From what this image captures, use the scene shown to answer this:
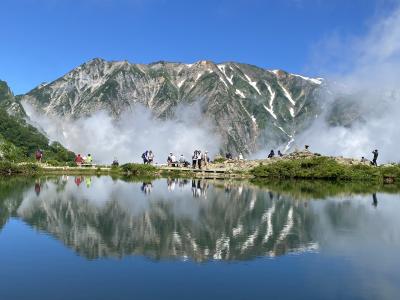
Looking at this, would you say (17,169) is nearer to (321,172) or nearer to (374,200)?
(321,172)

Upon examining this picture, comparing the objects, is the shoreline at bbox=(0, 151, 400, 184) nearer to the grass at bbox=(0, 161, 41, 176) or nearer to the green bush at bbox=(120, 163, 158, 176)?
the green bush at bbox=(120, 163, 158, 176)

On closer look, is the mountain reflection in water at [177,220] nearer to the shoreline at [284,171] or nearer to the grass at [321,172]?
the shoreline at [284,171]

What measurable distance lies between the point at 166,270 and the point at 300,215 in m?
18.4

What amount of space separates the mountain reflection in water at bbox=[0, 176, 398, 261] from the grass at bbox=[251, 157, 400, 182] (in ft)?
100.0

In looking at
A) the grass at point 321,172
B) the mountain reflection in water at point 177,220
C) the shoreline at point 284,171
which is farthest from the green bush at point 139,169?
the mountain reflection in water at point 177,220

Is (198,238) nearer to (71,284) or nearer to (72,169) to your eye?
(71,284)

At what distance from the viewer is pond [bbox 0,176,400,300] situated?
18.6 meters

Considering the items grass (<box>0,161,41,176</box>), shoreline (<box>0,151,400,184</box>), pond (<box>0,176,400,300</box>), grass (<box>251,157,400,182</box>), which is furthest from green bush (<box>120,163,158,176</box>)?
pond (<box>0,176,400,300</box>)

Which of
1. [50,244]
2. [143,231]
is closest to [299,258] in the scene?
[143,231]

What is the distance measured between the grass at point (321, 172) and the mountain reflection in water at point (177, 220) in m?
30.5

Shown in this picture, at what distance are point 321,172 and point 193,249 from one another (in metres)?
59.7

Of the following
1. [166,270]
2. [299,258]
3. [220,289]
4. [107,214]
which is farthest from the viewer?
[107,214]

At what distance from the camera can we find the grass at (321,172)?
81562mm

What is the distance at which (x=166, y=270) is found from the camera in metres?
21.0
